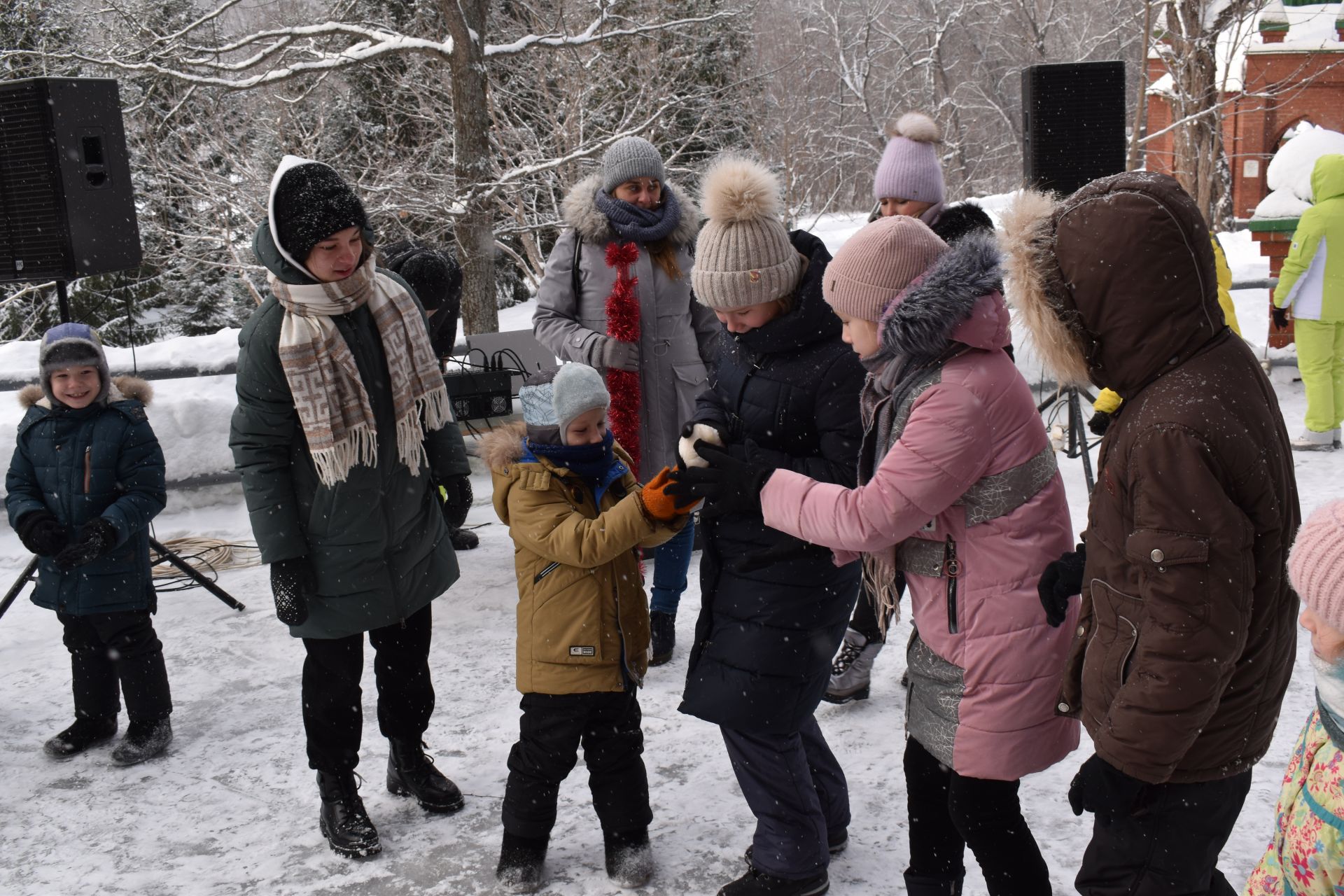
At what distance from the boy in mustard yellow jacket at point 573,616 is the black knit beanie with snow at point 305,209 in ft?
2.20

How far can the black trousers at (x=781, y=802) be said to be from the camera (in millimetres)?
2740

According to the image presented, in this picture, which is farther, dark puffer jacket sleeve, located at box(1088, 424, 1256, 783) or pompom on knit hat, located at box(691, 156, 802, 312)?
pompom on knit hat, located at box(691, 156, 802, 312)

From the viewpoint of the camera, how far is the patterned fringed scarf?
2.97m

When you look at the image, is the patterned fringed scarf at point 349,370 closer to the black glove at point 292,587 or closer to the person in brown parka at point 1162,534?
the black glove at point 292,587

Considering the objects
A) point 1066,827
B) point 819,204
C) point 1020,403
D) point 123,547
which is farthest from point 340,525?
point 819,204

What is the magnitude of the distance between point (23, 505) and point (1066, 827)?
3.44m

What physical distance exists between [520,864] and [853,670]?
148 centimetres

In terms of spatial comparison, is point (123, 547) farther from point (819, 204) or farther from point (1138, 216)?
point (819, 204)

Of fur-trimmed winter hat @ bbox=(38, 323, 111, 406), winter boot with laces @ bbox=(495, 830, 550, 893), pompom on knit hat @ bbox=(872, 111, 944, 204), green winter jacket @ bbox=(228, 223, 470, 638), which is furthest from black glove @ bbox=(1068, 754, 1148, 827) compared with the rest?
fur-trimmed winter hat @ bbox=(38, 323, 111, 406)

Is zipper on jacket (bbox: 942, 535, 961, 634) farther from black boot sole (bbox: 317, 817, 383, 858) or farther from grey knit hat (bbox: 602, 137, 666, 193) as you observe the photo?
grey knit hat (bbox: 602, 137, 666, 193)

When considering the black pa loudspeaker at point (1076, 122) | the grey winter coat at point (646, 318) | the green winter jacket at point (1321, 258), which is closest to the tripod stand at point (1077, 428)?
the black pa loudspeaker at point (1076, 122)

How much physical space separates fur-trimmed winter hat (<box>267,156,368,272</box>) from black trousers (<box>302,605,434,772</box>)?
1075mm

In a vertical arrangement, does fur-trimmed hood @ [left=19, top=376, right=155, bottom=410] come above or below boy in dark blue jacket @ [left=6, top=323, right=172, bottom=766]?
above

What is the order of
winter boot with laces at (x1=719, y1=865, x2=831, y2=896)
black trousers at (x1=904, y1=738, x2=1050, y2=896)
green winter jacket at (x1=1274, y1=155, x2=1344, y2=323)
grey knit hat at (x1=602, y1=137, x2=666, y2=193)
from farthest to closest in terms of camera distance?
green winter jacket at (x1=1274, y1=155, x2=1344, y2=323) < grey knit hat at (x1=602, y1=137, x2=666, y2=193) < winter boot with laces at (x1=719, y1=865, x2=831, y2=896) < black trousers at (x1=904, y1=738, x2=1050, y2=896)
